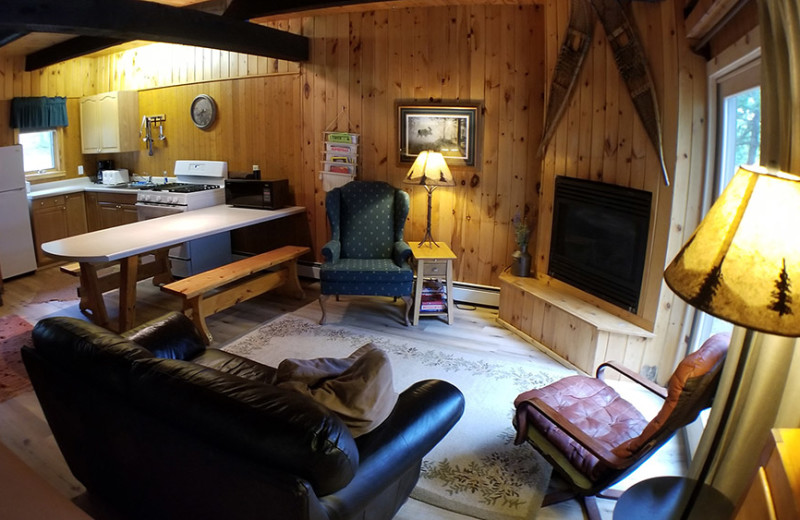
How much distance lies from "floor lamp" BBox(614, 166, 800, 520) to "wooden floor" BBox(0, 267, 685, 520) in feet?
5.93

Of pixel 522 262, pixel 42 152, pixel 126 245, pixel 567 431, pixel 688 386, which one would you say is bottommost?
pixel 567 431

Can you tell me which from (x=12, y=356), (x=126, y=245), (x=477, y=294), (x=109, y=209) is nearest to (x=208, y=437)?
(x=126, y=245)

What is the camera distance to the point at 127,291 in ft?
13.6

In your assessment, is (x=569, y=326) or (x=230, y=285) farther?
(x=230, y=285)

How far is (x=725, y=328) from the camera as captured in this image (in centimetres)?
287

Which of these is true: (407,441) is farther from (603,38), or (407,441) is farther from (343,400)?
(603,38)

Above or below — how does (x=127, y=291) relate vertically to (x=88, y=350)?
below

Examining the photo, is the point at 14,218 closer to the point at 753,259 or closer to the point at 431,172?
the point at 431,172

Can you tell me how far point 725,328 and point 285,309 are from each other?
3391 mm

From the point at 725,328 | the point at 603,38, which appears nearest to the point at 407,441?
the point at 725,328

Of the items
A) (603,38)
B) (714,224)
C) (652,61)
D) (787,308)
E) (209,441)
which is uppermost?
(603,38)

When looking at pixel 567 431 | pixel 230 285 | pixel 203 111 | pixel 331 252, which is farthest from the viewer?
pixel 203 111

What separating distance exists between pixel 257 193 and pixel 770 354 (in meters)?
4.63

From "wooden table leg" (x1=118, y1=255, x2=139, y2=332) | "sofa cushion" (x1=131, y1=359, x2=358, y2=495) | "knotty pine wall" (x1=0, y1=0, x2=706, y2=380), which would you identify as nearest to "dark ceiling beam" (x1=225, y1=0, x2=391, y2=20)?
"knotty pine wall" (x1=0, y1=0, x2=706, y2=380)
